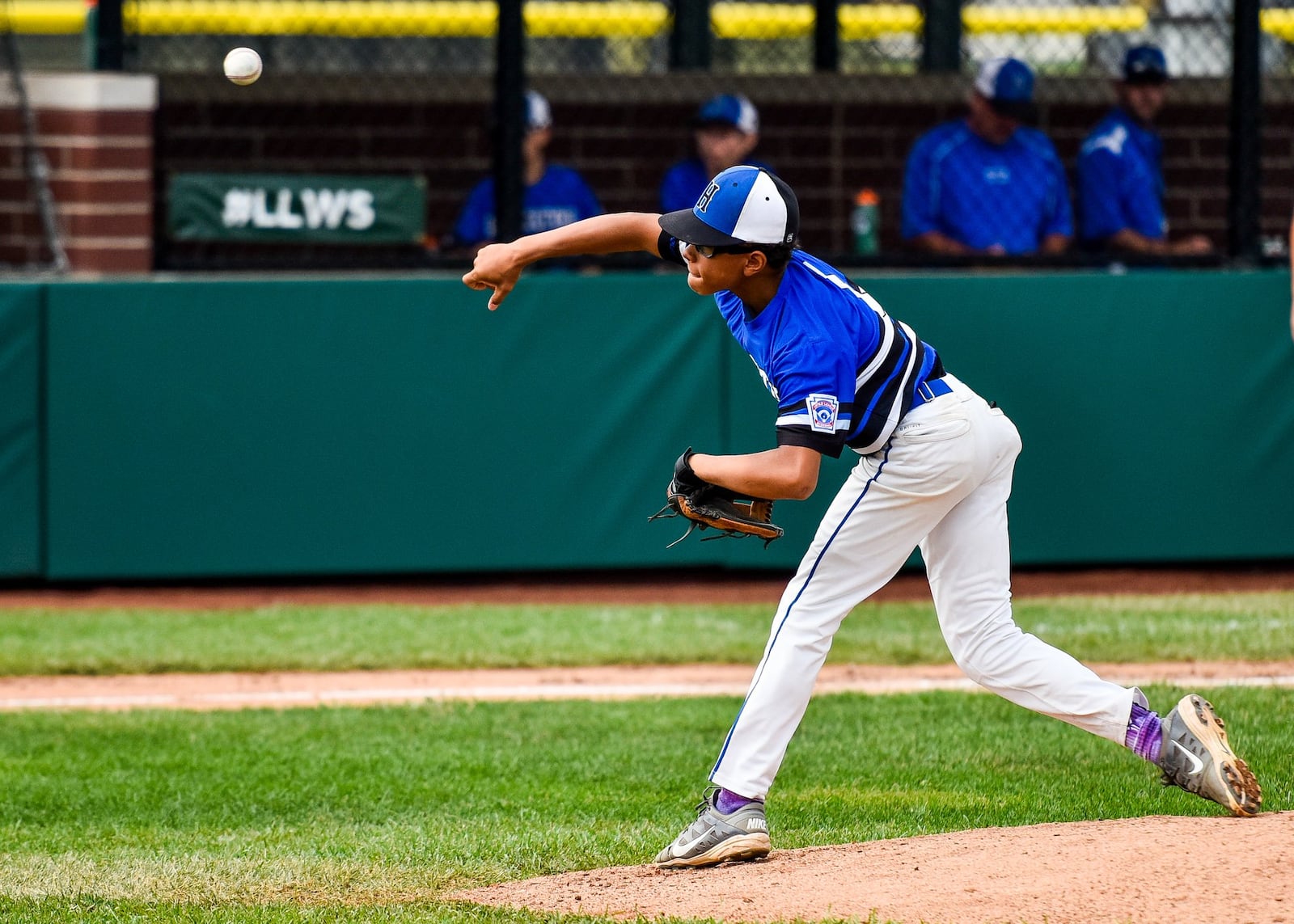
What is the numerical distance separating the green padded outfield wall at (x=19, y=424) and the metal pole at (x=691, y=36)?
4.67 m

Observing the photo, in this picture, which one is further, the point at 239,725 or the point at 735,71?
the point at 735,71

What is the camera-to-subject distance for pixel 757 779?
4.31 metres

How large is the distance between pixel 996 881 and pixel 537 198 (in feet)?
20.5

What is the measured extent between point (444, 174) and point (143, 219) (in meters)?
2.29

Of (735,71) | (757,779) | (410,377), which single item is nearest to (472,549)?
(410,377)

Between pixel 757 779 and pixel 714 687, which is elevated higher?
pixel 757 779

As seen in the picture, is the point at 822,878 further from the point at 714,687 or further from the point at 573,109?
the point at 573,109

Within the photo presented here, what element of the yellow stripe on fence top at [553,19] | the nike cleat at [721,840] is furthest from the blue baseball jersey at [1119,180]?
the nike cleat at [721,840]

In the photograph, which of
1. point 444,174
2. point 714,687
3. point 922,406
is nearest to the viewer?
point 922,406

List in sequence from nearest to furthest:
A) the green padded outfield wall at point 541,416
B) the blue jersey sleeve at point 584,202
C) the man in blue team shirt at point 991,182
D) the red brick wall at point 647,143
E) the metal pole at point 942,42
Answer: the green padded outfield wall at point 541,416 < the man in blue team shirt at point 991,182 < the blue jersey sleeve at point 584,202 < the red brick wall at point 647,143 < the metal pole at point 942,42

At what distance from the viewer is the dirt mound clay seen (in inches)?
146

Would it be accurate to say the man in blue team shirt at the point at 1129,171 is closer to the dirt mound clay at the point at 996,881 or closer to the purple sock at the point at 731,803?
the dirt mound clay at the point at 996,881

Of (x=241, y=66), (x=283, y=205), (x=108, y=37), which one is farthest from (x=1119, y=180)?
(x=108, y=37)

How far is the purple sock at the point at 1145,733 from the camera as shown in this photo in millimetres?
4453
